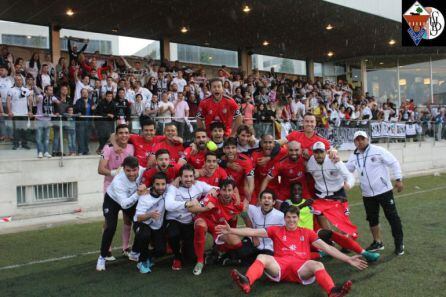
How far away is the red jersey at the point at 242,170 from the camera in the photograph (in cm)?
721

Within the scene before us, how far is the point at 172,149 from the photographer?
7.64 meters

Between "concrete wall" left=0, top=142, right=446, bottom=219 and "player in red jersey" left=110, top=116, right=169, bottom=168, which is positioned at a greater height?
"player in red jersey" left=110, top=116, right=169, bottom=168

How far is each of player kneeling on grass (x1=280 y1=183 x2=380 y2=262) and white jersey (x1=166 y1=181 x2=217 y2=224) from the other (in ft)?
3.87

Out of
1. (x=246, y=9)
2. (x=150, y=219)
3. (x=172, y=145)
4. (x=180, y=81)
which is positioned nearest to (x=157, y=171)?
(x=150, y=219)

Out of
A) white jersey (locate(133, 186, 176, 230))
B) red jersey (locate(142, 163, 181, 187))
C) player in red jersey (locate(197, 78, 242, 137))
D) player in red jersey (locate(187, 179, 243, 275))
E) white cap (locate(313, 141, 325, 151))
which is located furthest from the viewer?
player in red jersey (locate(197, 78, 242, 137))

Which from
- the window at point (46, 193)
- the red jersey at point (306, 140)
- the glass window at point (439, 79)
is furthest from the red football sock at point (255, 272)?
the glass window at point (439, 79)

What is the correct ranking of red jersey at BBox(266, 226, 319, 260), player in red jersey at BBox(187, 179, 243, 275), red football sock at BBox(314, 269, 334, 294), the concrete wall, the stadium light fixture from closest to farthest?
red football sock at BBox(314, 269, 334, 294)
red jersey at BBox(266, 226, 319, 260)
player in red jersey at BBox(187, 179, 243, 275)
the concrete wall
the stadium light fixture

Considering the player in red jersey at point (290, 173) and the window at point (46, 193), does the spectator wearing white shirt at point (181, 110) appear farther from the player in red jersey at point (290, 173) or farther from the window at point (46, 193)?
the player in red jersey at point (290, 173)

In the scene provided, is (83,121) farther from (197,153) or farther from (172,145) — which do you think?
(197,153)

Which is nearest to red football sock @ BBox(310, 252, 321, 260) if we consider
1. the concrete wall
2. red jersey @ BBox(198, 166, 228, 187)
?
red jersey @ BBox(198, 166, 228, 187)

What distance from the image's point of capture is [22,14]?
57.4ft

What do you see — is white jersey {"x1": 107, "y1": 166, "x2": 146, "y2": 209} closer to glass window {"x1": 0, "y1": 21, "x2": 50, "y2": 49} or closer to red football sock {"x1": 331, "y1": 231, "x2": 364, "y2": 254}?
red football sock {"x1": 331, "y1": 231, "x2": 364, "y2": 254}

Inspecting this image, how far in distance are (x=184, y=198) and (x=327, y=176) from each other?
2190 millimetres

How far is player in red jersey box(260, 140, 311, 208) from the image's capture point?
727 cm
